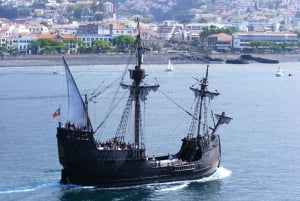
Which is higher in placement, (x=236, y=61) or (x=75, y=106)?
(x=75, y=106)

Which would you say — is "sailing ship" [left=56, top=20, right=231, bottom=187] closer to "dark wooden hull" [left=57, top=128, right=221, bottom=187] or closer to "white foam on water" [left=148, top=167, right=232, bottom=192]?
"dark wooden hull" [left=57, top=128, right=221, bottom=187]

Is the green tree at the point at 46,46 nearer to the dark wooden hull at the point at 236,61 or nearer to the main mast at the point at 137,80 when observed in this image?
the dark wooden hull at the point at 236,61

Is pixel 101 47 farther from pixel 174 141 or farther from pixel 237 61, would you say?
pixel 174 141

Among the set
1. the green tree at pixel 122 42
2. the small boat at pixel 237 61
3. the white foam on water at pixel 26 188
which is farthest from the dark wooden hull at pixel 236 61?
the white foam on water at pixel 26 188

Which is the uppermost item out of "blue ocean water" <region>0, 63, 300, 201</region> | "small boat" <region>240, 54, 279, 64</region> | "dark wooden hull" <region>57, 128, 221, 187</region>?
"dark wooden hull" <region>57, 128, 221, 187</region>

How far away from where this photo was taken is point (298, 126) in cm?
6669

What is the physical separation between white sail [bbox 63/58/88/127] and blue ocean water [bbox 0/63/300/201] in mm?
3073

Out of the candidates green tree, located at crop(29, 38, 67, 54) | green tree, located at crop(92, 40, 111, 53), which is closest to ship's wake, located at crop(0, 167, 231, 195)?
green tree, located at crop(29, 38, 67, 54)

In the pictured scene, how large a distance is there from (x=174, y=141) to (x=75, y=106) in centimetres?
1319

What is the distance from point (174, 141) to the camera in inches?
2235

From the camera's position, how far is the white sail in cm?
4438

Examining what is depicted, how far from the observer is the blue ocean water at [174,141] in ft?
142

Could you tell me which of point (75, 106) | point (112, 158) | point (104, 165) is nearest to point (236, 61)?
point (75, 106)

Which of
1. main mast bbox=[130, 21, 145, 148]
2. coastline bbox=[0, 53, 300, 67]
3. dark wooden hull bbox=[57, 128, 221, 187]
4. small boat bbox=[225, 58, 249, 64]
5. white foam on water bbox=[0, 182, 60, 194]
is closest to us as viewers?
white foam on water bbox=[0, 182, 60, 194]
